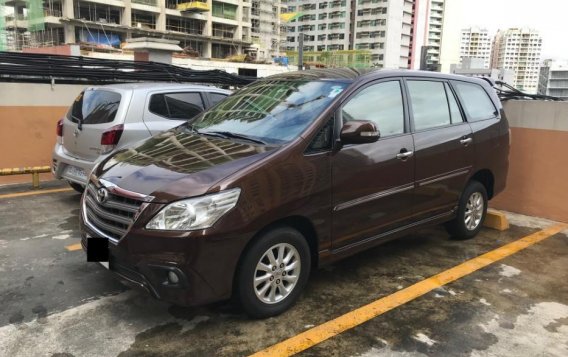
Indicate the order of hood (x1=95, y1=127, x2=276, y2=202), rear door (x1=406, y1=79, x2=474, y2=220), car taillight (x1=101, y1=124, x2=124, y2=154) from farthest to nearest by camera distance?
car taillight (x1=101, y1=124, x2=124, y2=154) → rear door (x1=406, y1=79, x2=474, y2=220) → hood (x1=95, y1=127, x2=276, y2=202)

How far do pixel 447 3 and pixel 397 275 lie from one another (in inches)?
5832

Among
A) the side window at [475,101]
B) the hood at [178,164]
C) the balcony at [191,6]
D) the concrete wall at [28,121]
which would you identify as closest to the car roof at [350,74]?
the side window at [475,101]

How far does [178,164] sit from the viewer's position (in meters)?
3.34

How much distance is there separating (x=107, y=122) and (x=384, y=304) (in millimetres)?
3872

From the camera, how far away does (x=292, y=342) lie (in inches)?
124

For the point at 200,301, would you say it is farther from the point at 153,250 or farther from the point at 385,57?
the point at 385,57

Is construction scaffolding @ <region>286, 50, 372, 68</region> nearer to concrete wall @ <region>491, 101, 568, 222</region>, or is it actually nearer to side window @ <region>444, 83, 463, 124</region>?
concrete wall @ <region>491, 101, 568, 222</region>

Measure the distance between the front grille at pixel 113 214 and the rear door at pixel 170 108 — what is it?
274 cm

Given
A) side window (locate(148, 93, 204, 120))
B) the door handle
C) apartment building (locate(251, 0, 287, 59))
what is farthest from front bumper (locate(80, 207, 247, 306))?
apartment building (locate(251, 0, 287, 59))

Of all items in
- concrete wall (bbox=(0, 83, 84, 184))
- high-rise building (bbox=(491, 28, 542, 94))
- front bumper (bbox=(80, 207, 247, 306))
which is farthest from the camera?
high-rise building (bbox=(491, 28, 542, 94))

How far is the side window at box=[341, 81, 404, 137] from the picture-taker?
155 inches

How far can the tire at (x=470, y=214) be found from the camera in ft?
16.5

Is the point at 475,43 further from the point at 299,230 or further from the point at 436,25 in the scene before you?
the point at 299,230

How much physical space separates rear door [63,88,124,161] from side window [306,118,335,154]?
10.1 feet
